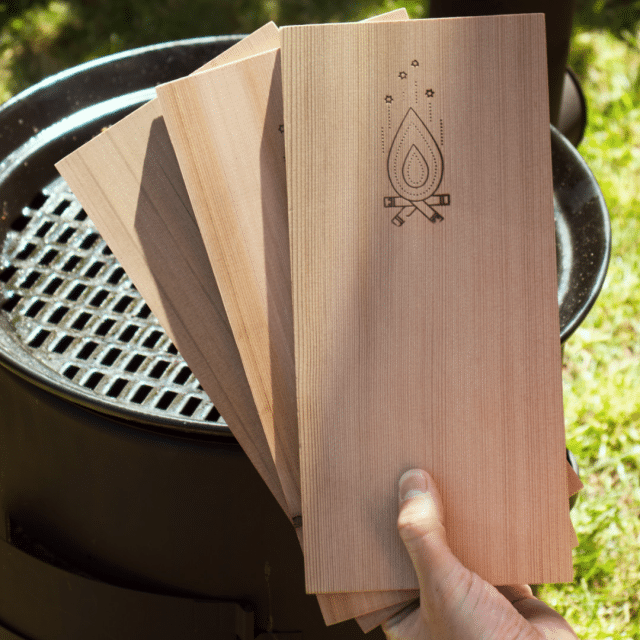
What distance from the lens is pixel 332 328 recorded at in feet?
3.59

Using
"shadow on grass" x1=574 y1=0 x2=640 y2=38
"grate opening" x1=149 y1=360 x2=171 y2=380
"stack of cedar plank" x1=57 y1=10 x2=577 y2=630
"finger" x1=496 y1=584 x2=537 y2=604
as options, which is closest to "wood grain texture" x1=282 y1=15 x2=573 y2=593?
"stack of cedar plank" x1=57 y1=10 x2=577 y2=630

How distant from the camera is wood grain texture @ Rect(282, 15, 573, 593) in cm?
108

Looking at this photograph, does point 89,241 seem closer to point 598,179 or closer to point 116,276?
point 116,276

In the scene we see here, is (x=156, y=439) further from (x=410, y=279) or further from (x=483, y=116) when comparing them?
(x=483, y=116)

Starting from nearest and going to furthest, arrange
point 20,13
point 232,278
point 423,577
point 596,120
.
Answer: point 423,577
point 232,278
point 596,120
point 20,13

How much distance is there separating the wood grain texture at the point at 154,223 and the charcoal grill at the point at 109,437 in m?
A: 0.16

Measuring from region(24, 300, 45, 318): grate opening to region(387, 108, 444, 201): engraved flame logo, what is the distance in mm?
852

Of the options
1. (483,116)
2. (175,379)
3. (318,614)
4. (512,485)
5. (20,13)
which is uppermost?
(20,13)

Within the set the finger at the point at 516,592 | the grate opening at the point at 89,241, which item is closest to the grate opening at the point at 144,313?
the grate opening at the point at 89,241

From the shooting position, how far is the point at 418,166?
43.1 inches

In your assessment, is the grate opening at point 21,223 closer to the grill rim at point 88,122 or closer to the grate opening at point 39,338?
the grill rim at point 88,122

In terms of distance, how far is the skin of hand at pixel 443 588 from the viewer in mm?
1019

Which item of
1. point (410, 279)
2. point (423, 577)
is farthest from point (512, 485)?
point (410, 279)

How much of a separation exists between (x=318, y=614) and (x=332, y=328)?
0.62 metres
